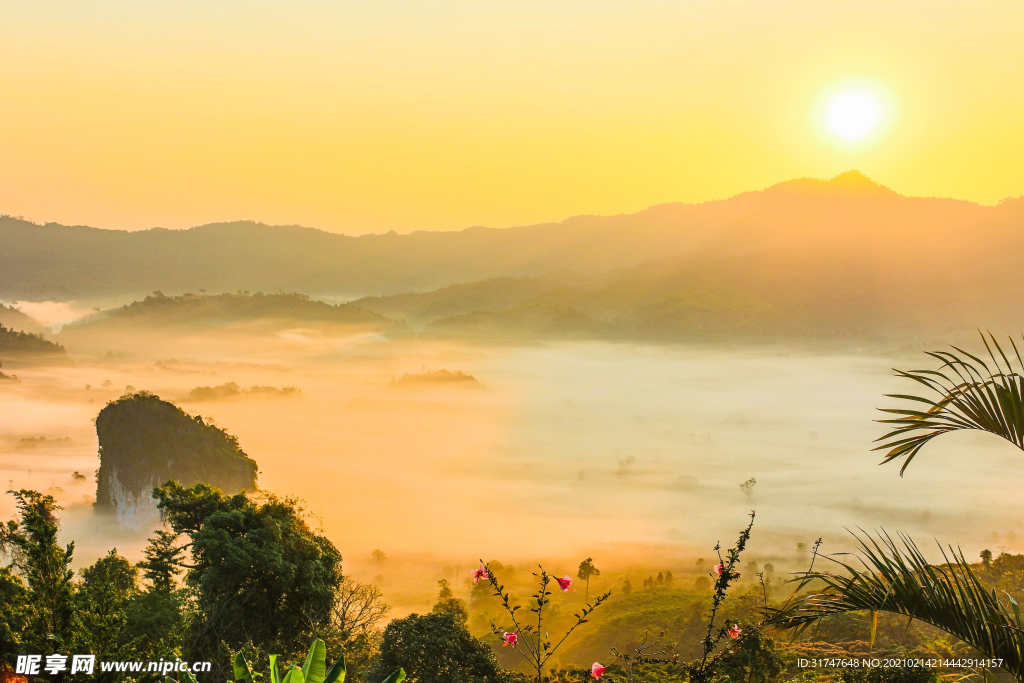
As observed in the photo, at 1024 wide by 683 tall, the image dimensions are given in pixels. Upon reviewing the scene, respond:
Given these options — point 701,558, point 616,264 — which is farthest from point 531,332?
point 701,558

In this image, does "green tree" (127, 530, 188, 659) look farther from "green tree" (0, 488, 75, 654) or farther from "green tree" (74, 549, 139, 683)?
"green tree" (0, 488, 75, 654)

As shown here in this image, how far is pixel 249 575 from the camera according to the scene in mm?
18078

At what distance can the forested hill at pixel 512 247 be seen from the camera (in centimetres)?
14012

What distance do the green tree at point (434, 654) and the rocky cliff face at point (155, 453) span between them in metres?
49.4

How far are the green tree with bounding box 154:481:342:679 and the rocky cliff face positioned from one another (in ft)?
138

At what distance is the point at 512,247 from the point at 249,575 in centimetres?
16356

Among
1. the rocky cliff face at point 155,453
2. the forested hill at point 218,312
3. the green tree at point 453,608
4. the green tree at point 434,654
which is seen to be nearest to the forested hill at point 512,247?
the forested hill at point 218,312

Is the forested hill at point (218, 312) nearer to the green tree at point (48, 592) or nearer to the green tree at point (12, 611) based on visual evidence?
the green tree at point (12, 611)

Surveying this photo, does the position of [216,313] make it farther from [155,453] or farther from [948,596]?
[948,596]

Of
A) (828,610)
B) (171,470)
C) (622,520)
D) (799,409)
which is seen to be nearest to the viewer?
(828,610)

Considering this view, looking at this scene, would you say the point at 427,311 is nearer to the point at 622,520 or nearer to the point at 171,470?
the point at 622,520

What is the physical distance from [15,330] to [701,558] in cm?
12780

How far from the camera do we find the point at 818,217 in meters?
183

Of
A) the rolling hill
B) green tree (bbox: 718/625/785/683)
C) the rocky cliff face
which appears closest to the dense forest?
the rolling hill
